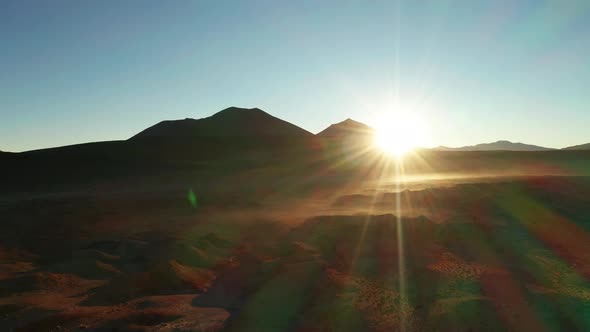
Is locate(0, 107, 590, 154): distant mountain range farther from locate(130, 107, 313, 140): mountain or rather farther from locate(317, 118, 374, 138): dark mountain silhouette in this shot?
locate(317, 118, 374, 138): dark mountain silhouette

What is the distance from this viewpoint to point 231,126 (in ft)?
227

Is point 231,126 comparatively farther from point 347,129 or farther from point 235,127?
point 347,129

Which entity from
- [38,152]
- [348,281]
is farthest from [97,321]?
[38,152]

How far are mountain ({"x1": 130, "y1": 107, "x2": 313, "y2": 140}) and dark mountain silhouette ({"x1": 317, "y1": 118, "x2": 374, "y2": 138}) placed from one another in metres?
13.6

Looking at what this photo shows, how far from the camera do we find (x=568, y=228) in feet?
40.1

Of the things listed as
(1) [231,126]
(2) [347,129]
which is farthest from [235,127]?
(2) [347,129]

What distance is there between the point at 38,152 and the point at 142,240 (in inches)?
1472

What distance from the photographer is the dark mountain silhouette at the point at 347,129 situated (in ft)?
283

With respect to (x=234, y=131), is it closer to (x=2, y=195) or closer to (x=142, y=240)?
(x=2, y=195)

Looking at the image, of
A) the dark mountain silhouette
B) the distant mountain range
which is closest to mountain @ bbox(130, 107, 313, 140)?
the distant mountain range

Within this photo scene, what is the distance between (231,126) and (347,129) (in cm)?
3314

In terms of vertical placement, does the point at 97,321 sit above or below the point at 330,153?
below

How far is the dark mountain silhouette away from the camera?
8631cm

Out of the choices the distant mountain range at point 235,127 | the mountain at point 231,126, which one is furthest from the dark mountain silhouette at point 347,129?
the mountain at point 231,126
